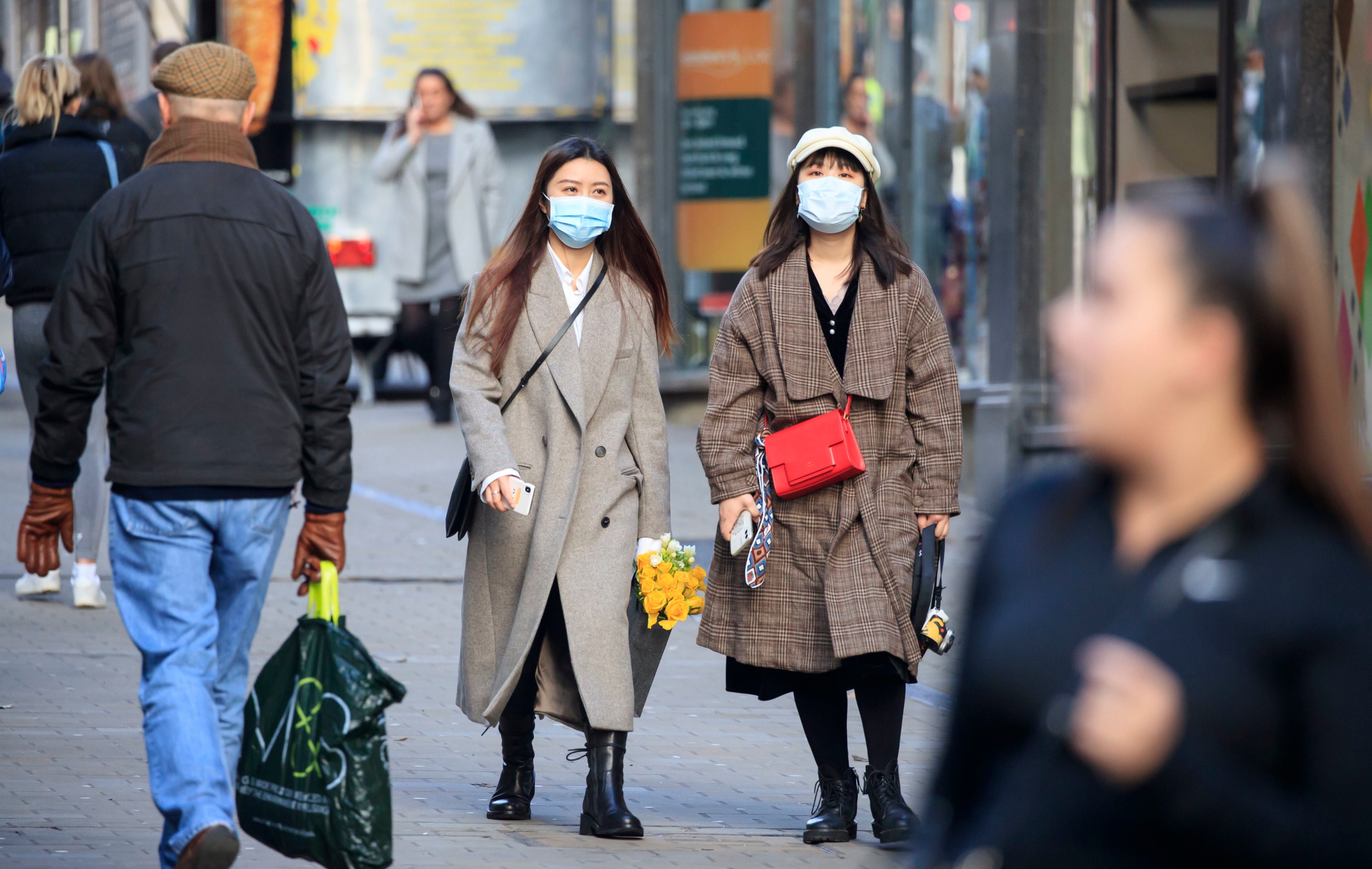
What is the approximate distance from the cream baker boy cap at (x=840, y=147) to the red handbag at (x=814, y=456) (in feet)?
2.31

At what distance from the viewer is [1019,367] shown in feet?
Result: 34.7

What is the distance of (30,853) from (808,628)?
6.70ft

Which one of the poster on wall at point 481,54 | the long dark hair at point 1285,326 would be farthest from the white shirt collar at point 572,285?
the poster on wall at point 481,54

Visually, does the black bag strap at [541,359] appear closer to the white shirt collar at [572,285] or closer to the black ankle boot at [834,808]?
the white shirt collar at [572,285]

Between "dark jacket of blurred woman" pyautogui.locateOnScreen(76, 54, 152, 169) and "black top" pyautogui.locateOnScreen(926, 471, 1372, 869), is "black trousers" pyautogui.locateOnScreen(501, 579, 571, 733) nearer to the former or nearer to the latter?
"black top" pyautogui.locateOnScreen(926, 471, 1372, 869)

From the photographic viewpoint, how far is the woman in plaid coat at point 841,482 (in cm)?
513

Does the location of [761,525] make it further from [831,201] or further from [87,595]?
[87,595]

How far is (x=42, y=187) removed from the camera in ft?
25.3

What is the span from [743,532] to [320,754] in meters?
1.60

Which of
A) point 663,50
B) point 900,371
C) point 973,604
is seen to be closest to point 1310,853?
point 973,604

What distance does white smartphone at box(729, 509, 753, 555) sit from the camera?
17.0ft

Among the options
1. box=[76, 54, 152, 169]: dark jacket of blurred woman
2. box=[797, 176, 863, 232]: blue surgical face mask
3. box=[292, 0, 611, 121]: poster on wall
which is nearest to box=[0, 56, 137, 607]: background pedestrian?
box=[76, 54, 152, 169]: dark jacket of blurred woman

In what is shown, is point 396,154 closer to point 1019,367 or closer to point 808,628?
point 1019,367

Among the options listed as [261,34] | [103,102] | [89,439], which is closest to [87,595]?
[89,439]
